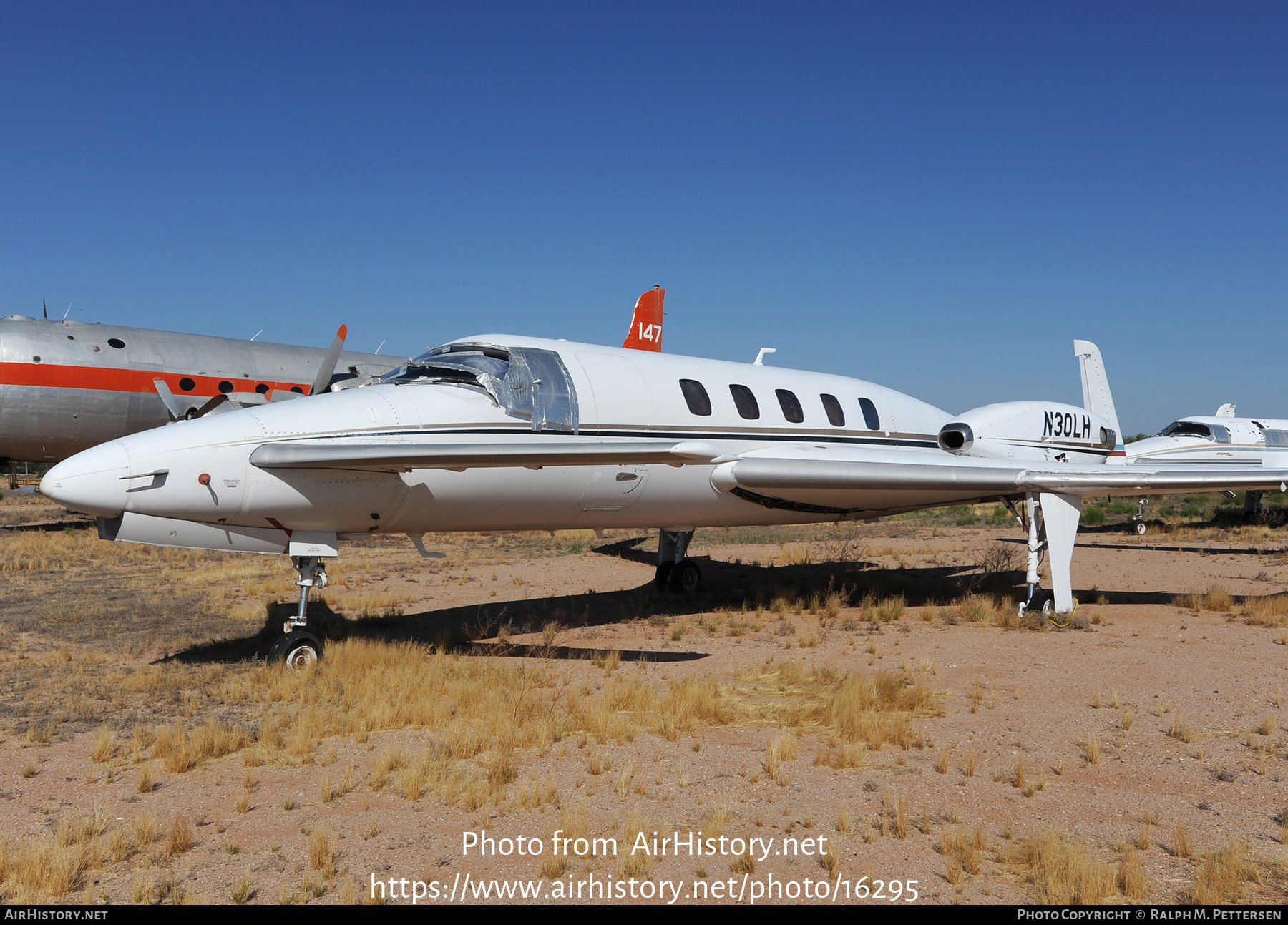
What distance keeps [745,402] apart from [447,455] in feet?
16.6

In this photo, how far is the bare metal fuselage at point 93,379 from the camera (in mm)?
22088

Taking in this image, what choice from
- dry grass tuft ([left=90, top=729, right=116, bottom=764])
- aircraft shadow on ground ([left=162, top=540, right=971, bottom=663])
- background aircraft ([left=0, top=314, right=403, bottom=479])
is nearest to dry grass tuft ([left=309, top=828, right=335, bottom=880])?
dry grass tuft ([left=90, top=729, right=116, bottom=764])

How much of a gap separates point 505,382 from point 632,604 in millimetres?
5961

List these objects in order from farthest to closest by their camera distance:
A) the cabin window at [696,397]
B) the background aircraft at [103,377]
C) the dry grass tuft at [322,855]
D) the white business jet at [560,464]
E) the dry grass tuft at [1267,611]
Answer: the background aircraft at [103,377] → the dry grass tuft at [1267,611] → the cabin window at [696,397] → the white business jet at [560,464] → the dry grass tuft at [322,855]

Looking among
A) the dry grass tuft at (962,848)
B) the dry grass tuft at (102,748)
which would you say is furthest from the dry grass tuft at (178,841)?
the dry grass tuft at (962,848)

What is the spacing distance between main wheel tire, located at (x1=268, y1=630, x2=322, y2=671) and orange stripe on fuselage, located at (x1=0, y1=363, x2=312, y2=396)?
17175 millimetres

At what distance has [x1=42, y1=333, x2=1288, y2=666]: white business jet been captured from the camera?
328 inches

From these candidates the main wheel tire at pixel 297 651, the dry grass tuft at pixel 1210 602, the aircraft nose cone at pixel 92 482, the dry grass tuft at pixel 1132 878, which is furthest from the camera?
the dry grass tuft at pixel 1210 602

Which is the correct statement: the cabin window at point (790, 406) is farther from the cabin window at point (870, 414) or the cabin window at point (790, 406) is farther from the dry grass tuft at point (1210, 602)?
the dry grass tuft at point (1210, 602)

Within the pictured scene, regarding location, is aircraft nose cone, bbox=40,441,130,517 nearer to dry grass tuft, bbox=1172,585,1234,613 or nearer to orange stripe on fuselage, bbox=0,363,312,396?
dry grass tuft, bbox=1172,585,1234,613

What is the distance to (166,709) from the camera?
7965mm

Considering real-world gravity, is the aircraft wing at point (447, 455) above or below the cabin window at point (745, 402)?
below

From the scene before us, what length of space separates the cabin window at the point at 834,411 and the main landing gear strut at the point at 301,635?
25.3 ft

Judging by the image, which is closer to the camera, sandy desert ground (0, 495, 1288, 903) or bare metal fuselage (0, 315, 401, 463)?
sandy desert ground (0, 495, 1288, 903)
